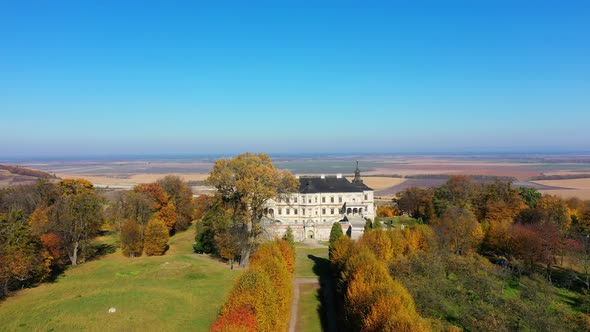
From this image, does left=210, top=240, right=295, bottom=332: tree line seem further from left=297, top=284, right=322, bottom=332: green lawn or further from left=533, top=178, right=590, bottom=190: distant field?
left=533, top=178, right=590, bottom=190: distant field

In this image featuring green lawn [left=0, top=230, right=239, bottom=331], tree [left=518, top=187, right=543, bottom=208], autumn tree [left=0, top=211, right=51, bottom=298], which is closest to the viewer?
green lawn [left=0, top=230, right=239, bottom=331]

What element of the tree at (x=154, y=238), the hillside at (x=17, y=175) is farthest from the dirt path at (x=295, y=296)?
the hillside at (x=17, y=175)

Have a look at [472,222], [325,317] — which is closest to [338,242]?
[325,317]

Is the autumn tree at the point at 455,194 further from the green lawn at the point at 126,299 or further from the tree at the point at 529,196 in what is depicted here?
the green lawn at the point at 126,299

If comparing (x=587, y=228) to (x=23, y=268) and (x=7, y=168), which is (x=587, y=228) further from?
(x=7, y=168)

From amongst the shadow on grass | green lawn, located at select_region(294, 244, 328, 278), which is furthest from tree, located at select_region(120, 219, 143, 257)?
the shadow on grass
